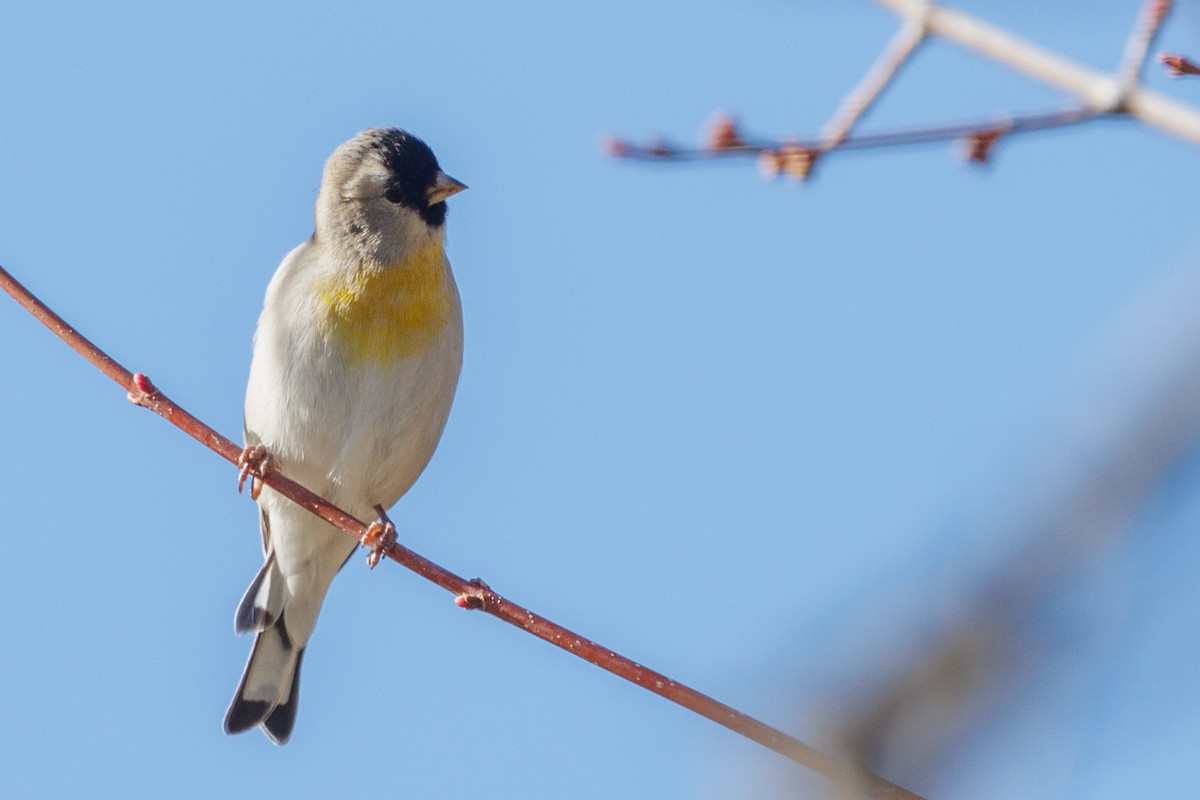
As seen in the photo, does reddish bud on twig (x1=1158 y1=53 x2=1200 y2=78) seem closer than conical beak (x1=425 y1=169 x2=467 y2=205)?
Yes

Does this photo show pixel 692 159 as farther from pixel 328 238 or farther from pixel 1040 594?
pixel 328 238

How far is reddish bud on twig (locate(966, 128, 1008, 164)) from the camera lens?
173 centimetres

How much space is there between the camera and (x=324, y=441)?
5562mm

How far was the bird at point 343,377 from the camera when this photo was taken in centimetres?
546

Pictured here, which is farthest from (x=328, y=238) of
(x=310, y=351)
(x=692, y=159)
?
(x=692, y=159)

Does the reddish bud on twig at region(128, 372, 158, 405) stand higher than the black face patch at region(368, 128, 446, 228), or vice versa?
the black face patch at region(368, 128, 446, 228)

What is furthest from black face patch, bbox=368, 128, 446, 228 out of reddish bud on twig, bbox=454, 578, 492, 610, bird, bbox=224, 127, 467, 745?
reddish bud on twig, bbox=454, 578, 492, 610

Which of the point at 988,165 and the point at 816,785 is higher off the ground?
the point at 988,165

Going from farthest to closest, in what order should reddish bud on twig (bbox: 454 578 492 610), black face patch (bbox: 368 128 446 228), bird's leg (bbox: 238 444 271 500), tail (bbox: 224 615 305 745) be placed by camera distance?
tail (bbox: 224 615 305 745)
black face patch (bbox: 368 128 446 228)
bird's leg (bbox: 238 444 271 500)
reddish bud on twig (bbox: 454 578 492 610)

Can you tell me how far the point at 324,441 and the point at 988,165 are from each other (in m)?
3.91

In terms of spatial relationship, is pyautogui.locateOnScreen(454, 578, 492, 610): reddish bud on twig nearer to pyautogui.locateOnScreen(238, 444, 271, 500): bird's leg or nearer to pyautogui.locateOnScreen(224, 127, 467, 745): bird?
pyautogui.locateOnScreen(224, 127, 467, 745): bird

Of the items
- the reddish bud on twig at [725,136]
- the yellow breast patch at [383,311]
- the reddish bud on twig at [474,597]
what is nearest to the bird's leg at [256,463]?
the yellow breast patch at [383,311]

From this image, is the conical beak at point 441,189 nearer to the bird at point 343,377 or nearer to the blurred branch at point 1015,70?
the bird at point 343,377

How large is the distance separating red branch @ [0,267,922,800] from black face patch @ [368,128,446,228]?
219cm
